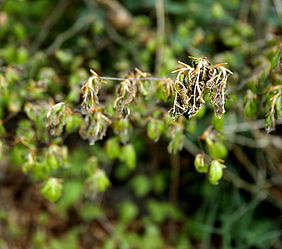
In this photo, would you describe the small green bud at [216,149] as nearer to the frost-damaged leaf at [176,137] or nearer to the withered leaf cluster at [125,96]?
the frost-damaged leaf at [176,137]

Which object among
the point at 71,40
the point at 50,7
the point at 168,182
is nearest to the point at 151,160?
the point at 168,182

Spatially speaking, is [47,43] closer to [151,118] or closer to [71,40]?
[71,40]

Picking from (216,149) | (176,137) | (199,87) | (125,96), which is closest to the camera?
(199,87)

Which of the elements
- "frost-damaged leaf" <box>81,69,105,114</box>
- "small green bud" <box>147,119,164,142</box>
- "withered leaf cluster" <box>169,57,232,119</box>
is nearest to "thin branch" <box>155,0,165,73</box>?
"small green bud" <box>147,119,164,142</box>

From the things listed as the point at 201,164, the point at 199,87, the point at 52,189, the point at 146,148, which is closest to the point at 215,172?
the point at 201,164

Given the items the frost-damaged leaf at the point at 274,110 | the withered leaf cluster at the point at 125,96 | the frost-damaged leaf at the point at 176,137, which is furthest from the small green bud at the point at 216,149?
the withered leaf cluster at the point at 125,96

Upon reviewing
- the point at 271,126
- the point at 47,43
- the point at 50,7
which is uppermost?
the point at 50,7

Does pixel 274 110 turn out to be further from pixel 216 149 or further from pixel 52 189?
pixel 52 189

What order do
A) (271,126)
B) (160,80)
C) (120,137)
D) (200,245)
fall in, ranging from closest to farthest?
(271,126) → (160,80) → (120,137) → (200,245)

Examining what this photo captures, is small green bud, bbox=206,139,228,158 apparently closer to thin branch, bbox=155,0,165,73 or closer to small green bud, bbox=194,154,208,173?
small green bud, bbox=194,154,208,173
